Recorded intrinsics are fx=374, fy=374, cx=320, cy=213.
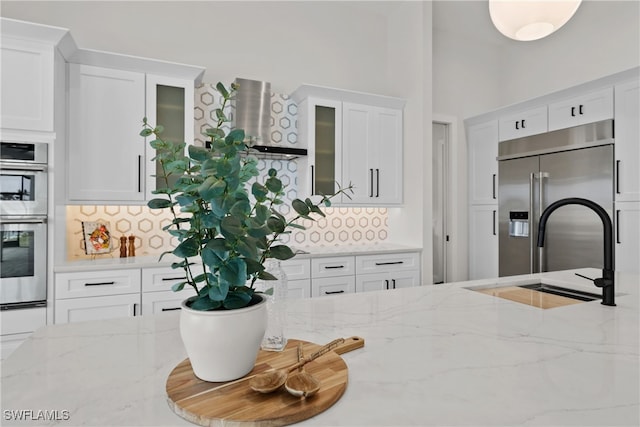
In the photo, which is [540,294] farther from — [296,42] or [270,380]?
[296,42]

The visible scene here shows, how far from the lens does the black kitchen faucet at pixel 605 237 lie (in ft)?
4.31

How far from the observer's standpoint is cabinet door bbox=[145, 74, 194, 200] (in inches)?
110

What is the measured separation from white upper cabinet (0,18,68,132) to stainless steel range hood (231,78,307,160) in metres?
1.27

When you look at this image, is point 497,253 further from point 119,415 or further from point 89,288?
point 119,415

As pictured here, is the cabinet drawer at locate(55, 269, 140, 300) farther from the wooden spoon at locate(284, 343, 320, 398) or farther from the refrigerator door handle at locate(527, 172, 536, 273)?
the refrigerator door handle at locate(527, 172, 536, 273)

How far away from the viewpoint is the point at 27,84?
2283 mm

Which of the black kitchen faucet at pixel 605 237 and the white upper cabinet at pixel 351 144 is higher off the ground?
the white upper cabinet at pixel 351 144

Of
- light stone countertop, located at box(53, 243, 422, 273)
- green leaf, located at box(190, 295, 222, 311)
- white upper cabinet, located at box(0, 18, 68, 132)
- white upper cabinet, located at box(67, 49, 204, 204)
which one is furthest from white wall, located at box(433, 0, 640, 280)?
green leaf, located at box(190, 295, 222, 311)

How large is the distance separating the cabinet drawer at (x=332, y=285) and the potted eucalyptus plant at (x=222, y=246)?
2.35 m

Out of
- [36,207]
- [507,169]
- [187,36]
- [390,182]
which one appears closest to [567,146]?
[507,169]

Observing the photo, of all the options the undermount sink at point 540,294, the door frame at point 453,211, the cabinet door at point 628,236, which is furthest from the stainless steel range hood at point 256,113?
the cabinet door at point 628,236

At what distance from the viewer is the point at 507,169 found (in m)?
3.96

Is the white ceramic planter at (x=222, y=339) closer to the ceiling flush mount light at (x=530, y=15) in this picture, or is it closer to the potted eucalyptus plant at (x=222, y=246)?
the potted eucalyptus plant at (x=222, y=246)

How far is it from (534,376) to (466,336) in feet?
0.84
